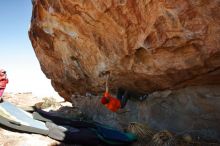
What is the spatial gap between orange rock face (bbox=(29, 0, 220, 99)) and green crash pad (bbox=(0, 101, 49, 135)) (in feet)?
7.76

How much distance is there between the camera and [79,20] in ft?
25.1

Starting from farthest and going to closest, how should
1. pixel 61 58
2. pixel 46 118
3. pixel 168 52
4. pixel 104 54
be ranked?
1. pixel 61 58
2. pixel 46 118
3. pixel 104 54
4. pixel 168 52

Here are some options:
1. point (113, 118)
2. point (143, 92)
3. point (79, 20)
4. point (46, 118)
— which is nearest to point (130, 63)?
point (143, 92)

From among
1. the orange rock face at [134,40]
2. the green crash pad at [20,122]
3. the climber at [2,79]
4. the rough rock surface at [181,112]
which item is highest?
the orange rock face at [134,40]

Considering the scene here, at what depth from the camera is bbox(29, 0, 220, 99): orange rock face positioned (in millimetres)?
5426

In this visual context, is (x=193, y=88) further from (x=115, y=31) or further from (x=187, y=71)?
(x=115, y=31)

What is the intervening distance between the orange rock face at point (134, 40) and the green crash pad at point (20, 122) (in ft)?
7.76

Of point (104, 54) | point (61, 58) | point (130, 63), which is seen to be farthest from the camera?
point (61, 58)

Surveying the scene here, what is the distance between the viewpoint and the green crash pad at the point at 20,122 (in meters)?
7.33

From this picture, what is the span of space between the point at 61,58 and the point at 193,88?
16.3 ft

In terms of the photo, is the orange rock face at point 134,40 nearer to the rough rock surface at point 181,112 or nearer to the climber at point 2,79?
the rough rock surface at point 181,112

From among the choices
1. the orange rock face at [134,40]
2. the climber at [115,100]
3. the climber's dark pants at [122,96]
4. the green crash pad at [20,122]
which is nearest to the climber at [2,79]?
the green crash pad at [20,122]

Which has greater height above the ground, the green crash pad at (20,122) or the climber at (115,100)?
the climber at (115,100)

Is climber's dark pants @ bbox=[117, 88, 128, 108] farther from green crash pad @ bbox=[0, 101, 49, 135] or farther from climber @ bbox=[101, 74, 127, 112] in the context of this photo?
green crash pad @ bbox=[0, 101, 49, 135]
